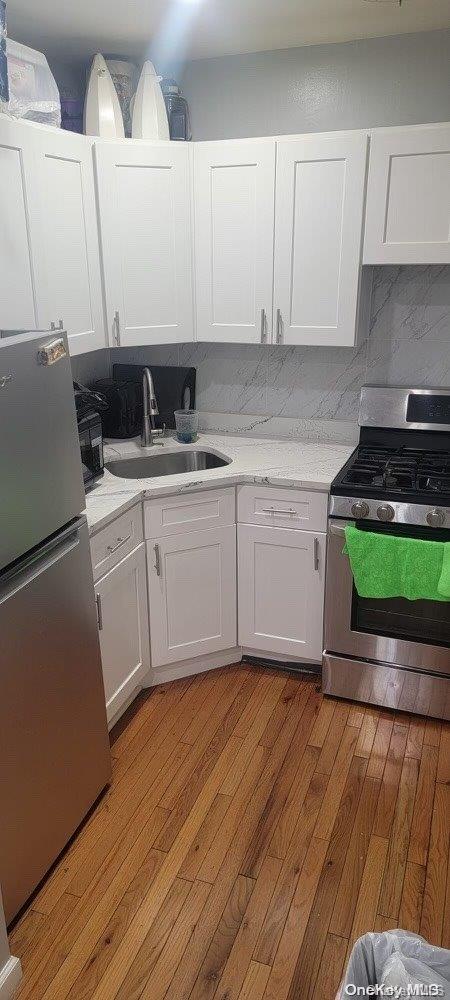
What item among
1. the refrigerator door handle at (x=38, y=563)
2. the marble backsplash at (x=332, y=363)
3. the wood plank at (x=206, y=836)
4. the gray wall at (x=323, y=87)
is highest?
the gray wall at (x=323, y=87)

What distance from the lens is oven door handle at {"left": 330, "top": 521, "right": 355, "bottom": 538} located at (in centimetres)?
252

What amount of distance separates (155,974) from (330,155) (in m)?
2.61

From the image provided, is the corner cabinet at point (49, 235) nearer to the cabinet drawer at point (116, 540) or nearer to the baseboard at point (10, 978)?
the cabinet drawer at point (116, 540)

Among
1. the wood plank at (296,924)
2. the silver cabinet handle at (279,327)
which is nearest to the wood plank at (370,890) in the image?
the wood plank at (296,924)

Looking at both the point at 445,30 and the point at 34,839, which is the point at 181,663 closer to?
the point at 34,839

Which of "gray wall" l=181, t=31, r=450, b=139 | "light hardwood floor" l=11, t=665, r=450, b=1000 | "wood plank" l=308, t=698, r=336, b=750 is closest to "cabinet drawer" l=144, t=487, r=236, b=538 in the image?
"light hardwood floor" l=11, t=665, r=450, b=1000

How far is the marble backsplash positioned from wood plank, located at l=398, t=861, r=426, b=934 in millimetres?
1777

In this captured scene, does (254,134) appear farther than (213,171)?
Yes

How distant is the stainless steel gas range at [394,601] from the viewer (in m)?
2.42

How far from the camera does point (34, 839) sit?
6.02 feet

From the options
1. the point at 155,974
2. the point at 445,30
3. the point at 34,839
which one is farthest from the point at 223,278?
the point at 155,974

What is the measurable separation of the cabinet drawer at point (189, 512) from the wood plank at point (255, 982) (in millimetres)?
1410

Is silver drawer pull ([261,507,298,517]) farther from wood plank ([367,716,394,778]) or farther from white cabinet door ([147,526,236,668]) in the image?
wood plank ([367,716,394,778])
